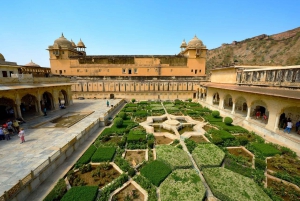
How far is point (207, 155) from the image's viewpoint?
1024 centimetres

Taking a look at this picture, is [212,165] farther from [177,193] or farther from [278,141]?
[278,141]

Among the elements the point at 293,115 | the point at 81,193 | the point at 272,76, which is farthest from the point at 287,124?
the point at 81,193

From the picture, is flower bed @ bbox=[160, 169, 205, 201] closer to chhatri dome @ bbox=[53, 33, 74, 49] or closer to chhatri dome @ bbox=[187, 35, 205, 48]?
chhatri dome @ bbox=[187, 35, 205, 48]

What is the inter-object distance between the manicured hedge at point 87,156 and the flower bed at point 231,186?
7.65 m

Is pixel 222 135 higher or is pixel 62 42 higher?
pixel 62 42

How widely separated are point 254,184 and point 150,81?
28302mm

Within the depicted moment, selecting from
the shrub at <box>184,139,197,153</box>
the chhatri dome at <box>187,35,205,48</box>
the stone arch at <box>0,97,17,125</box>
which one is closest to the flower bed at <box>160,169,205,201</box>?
the shrub at <box>184,139,197,153</box>

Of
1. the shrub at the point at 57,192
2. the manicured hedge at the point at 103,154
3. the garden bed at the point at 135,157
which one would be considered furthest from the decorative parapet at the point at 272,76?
the shrub at the point at 57,192

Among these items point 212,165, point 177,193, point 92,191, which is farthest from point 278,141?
point 92,191

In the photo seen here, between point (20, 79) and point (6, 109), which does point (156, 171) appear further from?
point (6, 109)

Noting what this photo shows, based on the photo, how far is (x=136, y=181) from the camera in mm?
8133

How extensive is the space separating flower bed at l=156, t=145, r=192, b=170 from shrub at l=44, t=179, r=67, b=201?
566 cm

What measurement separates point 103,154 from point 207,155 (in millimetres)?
7422

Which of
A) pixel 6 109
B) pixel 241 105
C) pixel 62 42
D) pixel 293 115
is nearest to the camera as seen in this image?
pixel 293 115
